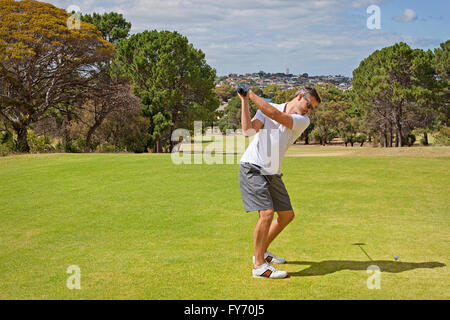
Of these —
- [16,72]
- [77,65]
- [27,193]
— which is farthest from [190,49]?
[27,193]

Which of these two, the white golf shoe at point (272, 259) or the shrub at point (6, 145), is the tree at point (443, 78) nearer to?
the shrub at point (6, 145)

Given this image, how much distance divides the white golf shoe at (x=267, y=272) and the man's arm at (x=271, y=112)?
179 cm

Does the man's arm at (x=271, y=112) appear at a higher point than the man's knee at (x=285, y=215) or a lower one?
higher

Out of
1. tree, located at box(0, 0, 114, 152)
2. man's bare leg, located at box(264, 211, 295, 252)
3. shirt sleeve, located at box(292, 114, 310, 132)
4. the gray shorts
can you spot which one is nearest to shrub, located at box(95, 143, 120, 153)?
tree, located at box(0, 0, 114, 152)

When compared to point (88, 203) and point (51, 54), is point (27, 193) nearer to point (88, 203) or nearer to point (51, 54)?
point (88, 203)

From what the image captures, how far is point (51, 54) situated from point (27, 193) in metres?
23.7

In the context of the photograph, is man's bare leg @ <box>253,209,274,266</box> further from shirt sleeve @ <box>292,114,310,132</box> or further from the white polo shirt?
shirt sleeve @ <box>292,114,310,132</box>

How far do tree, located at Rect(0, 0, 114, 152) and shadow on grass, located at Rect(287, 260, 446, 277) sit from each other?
2775 centimetres

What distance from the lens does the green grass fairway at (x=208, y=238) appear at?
523cm

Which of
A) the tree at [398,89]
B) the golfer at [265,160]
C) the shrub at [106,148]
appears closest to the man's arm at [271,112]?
the golfer at [265,160]

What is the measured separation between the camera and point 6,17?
101 feet

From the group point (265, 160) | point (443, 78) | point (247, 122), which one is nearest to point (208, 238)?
point (265, 160)

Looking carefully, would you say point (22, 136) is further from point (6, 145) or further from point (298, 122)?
point (298, 122)

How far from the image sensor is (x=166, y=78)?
46.7 metres
